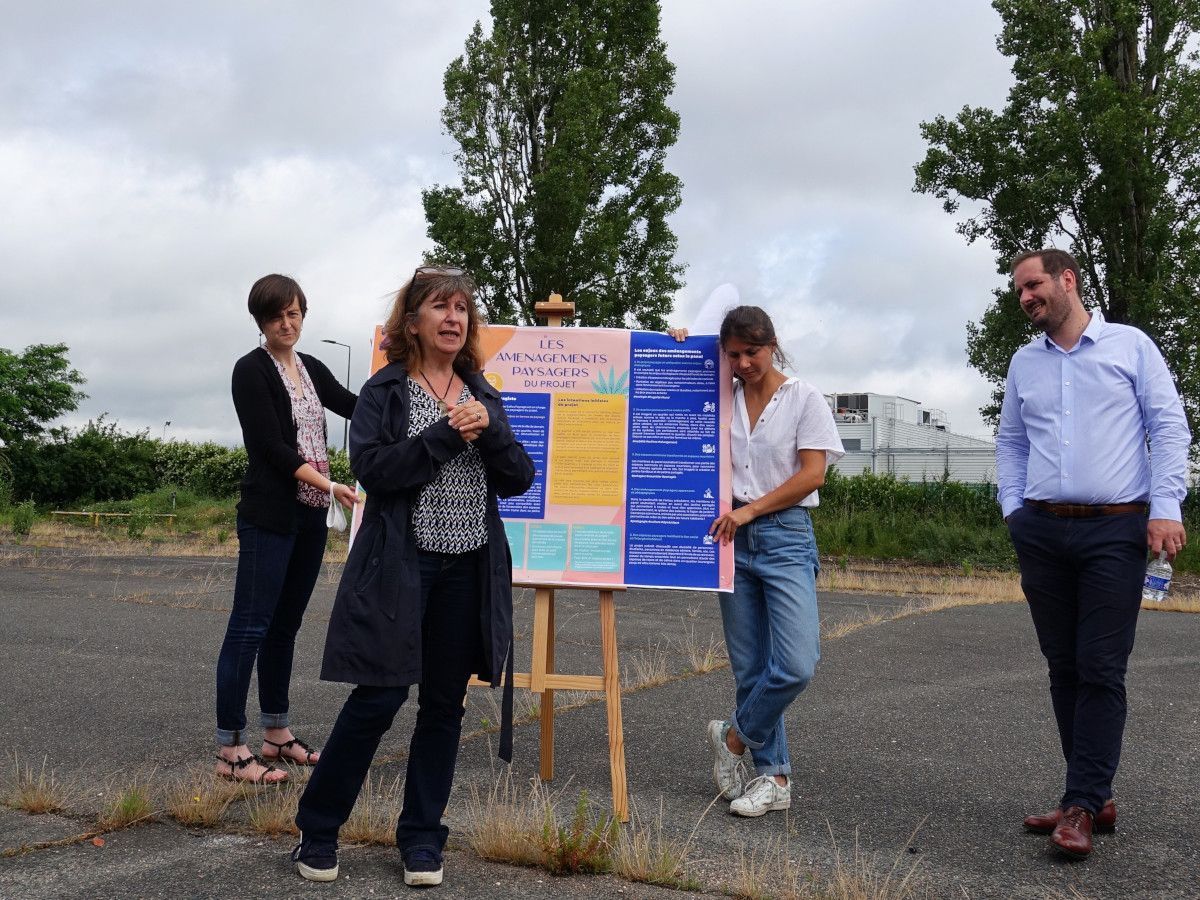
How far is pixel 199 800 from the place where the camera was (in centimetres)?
402

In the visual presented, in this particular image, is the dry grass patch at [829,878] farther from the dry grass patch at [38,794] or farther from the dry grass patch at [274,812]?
the dry grass patch at [38,794]

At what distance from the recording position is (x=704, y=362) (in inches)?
185

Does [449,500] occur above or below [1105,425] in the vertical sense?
below

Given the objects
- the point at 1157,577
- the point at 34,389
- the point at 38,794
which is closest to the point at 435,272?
the point at 38,794

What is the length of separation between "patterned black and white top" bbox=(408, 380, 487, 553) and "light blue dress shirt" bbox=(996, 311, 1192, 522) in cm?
211

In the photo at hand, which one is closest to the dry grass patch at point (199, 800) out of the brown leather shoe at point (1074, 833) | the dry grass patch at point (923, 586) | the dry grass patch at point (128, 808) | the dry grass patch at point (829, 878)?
the dry grass patch at point (128, 808)

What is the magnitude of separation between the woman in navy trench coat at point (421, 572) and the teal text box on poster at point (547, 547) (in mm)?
986

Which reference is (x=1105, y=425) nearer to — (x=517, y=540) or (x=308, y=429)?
(x=517, y=540)

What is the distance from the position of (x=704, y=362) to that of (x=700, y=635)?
17.0 ft

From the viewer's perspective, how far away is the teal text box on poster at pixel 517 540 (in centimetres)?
462

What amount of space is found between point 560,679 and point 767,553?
0.99 metres

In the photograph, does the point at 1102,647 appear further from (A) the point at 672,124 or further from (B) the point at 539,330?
(A) the point at 672,124

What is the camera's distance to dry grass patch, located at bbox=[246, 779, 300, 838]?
3830mm

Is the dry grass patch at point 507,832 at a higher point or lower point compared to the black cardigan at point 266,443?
lower
